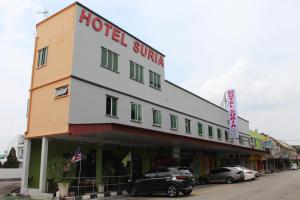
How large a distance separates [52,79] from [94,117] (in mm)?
3717

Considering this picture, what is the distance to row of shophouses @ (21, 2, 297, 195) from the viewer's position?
20.0 m

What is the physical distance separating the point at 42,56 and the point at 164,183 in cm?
1229

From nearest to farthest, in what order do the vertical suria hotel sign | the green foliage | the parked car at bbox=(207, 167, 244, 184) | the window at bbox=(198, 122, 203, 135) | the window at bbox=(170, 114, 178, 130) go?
the green foliage → the vertical suria hotel sign → the parked car at bbox=(207, 167, 244, 184) → the window at bbox=(170, 114, 178, 130) → the window at bbox=(198, 122, 203, 135)

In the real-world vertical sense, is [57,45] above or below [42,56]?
above

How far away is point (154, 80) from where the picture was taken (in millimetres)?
29141

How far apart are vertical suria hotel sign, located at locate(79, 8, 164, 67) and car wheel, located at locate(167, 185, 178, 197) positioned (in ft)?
38.7

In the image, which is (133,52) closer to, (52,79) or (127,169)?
(52,79)

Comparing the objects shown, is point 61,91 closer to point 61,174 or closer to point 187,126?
point 61,174

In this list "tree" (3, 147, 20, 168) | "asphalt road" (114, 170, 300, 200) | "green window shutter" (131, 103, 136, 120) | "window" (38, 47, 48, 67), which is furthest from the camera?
"tree" (3, 147, 20, 168)

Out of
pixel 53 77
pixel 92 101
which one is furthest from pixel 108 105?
pixel 53 77

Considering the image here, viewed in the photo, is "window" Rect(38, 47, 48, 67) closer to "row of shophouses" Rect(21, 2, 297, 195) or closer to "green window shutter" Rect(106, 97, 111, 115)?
"row of shophouses" Rect(21, 2, 297, 195)

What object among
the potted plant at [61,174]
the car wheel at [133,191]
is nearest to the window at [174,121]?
the car wheel at [133,191]

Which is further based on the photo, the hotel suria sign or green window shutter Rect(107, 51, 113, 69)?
the hotel suria sign

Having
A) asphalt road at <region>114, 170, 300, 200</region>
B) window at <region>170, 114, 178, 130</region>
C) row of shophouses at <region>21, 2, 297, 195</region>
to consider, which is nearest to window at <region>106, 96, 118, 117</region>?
row of shophouses at <region>21, 2, 297, 195</region>
